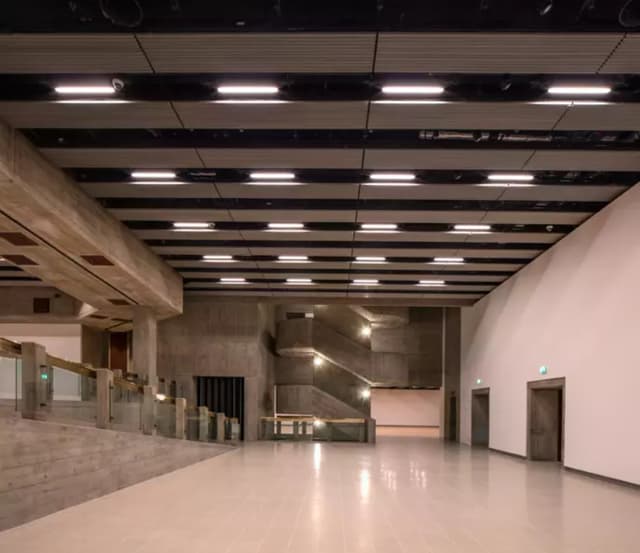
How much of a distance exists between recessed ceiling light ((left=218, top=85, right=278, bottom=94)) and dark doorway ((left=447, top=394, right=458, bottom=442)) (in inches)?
789

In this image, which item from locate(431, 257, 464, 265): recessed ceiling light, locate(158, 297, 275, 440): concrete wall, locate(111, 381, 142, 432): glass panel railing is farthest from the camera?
locate(158, 297, 275, 440): concrete wall

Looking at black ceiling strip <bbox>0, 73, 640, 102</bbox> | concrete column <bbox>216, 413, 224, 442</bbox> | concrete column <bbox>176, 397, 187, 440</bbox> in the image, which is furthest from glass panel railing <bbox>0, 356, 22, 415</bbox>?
concrete column <bbox>216, 413, 224, 442</bbox>

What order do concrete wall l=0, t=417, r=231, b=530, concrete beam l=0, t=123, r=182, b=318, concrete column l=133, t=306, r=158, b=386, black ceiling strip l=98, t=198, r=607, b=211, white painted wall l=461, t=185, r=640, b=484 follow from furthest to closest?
concrete column l=133, t=306, r=158, b=386 → black ceiling strip l=98, t=198, r=607, b=211 → white painted wall l=461, t=185, r=640, b=484 → concrete beam l=0, t=123, r=182, b=318 → concrete wall l=0, t=417, r=231, b=530

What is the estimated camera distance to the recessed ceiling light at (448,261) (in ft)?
52.5

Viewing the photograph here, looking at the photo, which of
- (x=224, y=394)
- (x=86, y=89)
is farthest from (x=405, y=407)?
(x=86, y=89)

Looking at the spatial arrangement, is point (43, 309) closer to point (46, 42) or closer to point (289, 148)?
point (289, 148)

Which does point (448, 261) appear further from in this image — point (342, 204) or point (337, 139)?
point (337, 139)

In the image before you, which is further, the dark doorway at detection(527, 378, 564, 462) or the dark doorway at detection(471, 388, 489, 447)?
the dark doorway at detection(471, 388, 489, 447)

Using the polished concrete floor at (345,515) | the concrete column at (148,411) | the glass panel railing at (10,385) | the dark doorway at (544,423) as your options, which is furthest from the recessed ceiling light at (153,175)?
the dark doorway at (544,423)

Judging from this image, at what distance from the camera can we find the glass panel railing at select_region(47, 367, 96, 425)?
30.6ft

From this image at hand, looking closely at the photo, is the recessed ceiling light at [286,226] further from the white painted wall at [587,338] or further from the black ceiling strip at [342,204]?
the white painted wall at [587,338]

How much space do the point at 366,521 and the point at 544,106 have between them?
504 centimetres

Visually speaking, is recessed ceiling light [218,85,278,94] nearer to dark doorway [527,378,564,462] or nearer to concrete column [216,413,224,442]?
dark doorway [527,378,564,462]
